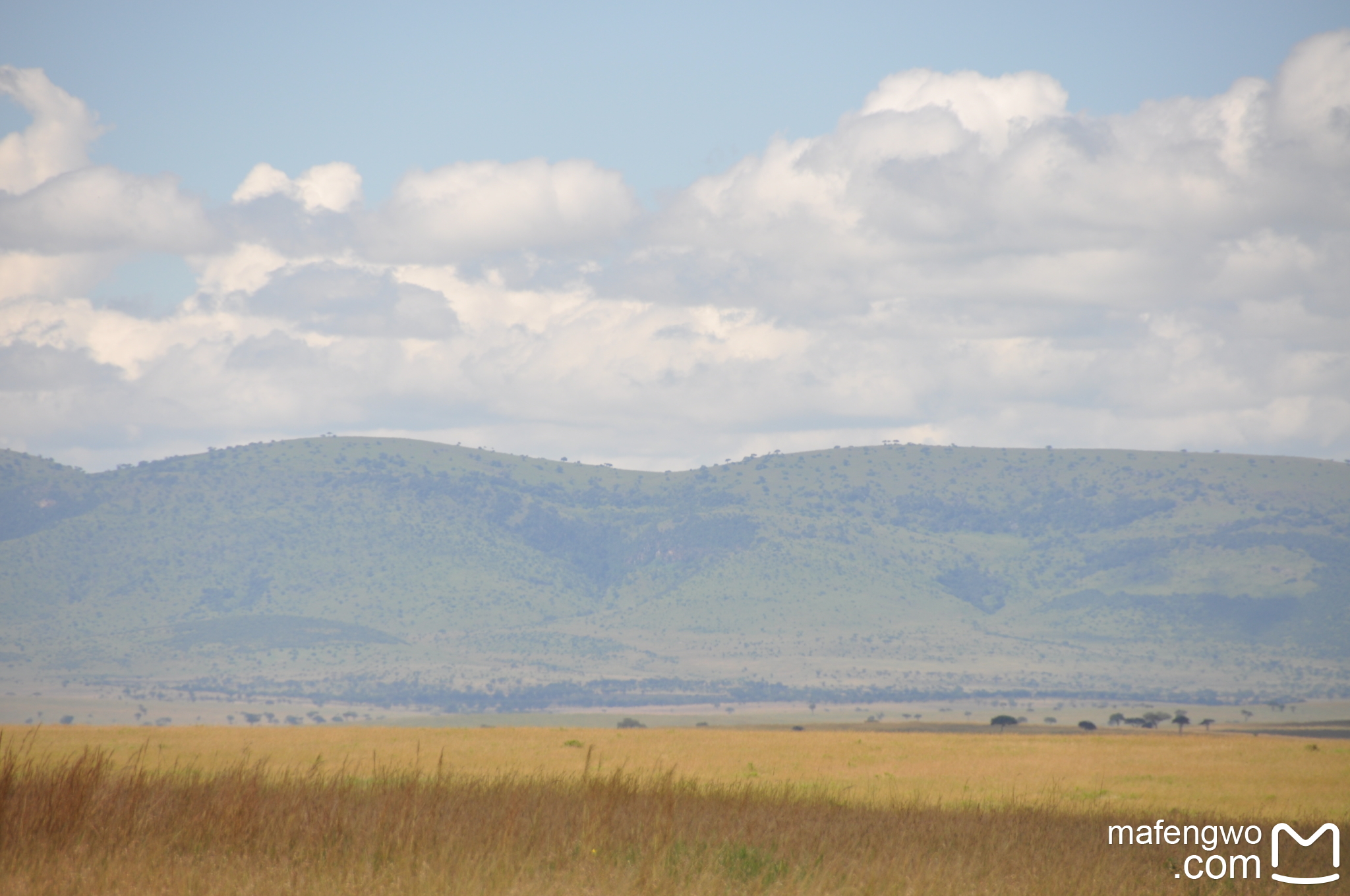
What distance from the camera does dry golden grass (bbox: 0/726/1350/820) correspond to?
42406mm

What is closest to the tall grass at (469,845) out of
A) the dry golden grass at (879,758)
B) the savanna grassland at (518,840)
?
the savanna grassland at (518,840)

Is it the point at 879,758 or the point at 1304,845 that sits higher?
the point at 1304,845

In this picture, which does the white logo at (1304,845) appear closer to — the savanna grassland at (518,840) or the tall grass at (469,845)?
the savanna grassland at (518,840)

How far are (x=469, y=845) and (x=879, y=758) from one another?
1774 inches

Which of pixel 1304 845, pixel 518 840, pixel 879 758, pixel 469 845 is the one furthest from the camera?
pixel 879 758

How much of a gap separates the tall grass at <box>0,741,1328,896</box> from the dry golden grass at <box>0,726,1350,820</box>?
51.5 feet

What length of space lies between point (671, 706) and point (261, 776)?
6706 inches

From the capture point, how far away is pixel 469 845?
15.7 metres

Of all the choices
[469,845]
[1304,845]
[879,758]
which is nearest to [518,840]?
[469,845]

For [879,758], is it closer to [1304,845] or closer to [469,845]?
[1304,845]

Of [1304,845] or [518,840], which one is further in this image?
[1304,845]

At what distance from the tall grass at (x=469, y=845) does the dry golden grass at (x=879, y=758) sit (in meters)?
15.7

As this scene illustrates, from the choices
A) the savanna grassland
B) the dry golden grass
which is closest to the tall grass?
the savanna grassland

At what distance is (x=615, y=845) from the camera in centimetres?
1641
